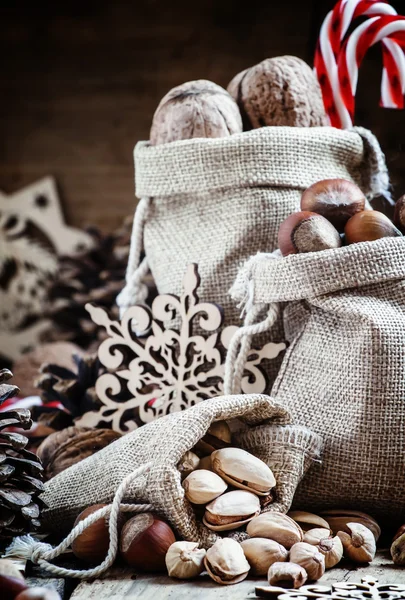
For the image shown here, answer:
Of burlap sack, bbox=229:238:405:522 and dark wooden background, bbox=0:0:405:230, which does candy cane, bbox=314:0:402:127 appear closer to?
burlap sack, bbox=229:238:405:522

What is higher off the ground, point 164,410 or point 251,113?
point 251,113

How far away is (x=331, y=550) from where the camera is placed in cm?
74

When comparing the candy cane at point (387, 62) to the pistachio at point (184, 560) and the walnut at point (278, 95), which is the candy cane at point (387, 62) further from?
the pistachio at point (184, 560)

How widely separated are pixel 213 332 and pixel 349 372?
0.27m

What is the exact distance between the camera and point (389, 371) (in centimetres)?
85

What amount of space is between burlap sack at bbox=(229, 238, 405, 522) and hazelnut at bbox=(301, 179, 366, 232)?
77mm

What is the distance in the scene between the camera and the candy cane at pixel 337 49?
45.1 inches

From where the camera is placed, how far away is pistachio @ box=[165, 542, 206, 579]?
714 millimetres

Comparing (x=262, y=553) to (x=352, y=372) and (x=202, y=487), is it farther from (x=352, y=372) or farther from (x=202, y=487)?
(x=352, y=372)

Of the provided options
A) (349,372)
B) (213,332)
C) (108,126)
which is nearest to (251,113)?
(213,332)

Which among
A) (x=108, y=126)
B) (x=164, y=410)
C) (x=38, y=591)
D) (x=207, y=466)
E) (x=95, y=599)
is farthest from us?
(x=108, y=126)

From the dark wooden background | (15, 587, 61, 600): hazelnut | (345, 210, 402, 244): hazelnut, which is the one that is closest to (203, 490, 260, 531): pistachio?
(15, 587, 61, 600): hazelnut

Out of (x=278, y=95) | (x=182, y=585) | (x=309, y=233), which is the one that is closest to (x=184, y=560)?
(x=182, y=585)

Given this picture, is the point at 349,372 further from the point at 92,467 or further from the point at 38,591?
the point at 38,591
